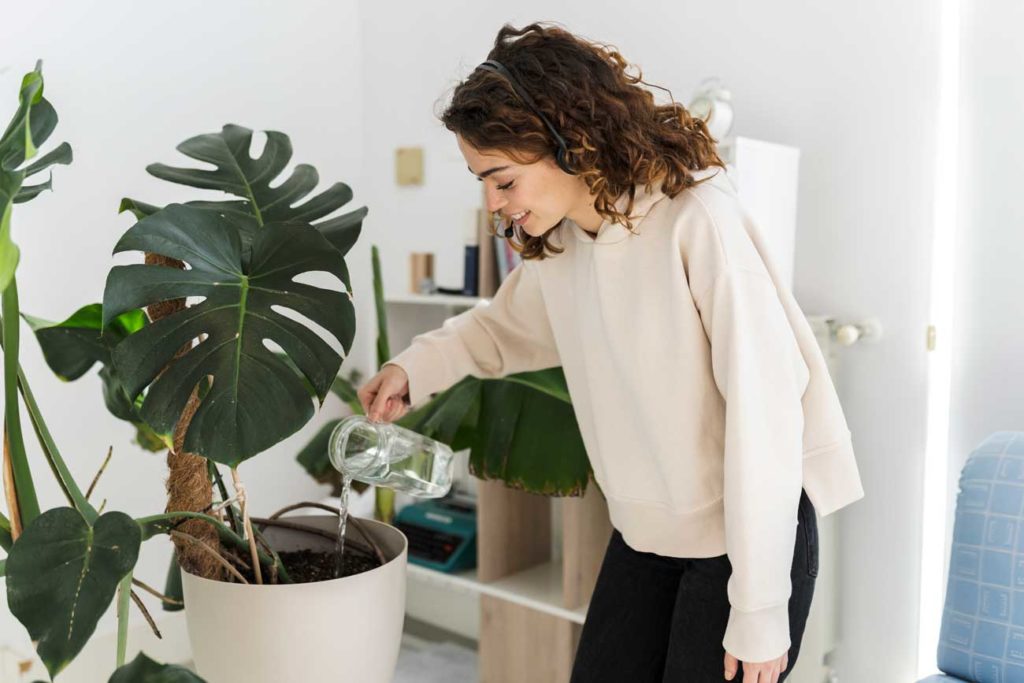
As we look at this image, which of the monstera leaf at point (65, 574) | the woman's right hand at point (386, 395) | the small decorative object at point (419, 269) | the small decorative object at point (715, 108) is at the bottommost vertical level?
the monstera leaf at point (65, 574)

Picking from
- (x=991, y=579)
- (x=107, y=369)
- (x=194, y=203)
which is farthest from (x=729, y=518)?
(x=107, y=369)

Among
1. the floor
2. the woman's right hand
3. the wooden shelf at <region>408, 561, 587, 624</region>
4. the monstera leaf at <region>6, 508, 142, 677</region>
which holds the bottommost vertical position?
the floor

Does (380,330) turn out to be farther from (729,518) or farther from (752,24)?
(729,518)

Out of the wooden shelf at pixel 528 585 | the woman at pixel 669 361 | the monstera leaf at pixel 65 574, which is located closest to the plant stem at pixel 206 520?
the monstera leaf at pixel 65 574

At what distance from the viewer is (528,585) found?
2461 millimetres

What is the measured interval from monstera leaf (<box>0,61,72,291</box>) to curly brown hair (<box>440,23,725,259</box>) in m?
0.50

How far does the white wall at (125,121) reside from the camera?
95.7 inches

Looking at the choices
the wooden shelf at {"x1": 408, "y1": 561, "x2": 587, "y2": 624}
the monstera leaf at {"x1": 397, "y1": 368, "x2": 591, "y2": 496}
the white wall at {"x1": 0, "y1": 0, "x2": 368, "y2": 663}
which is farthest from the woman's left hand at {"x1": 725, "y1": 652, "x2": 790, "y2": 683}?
the white wall at {"x1": 0, "y1": 0, "x2": 368, "y2": 663}

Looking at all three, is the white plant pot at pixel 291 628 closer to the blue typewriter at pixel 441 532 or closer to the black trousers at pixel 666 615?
the black trousers at pixel 666 615

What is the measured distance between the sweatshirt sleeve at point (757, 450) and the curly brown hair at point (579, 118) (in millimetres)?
183

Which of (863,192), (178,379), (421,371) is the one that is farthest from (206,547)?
(863,192)

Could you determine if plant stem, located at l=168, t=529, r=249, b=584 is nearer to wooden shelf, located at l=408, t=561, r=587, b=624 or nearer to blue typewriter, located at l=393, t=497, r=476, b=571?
wooden shelf, located at l=408, t=561, r=587, b=624

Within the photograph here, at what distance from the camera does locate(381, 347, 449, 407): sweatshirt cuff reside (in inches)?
63.4

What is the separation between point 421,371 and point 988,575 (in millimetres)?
919
